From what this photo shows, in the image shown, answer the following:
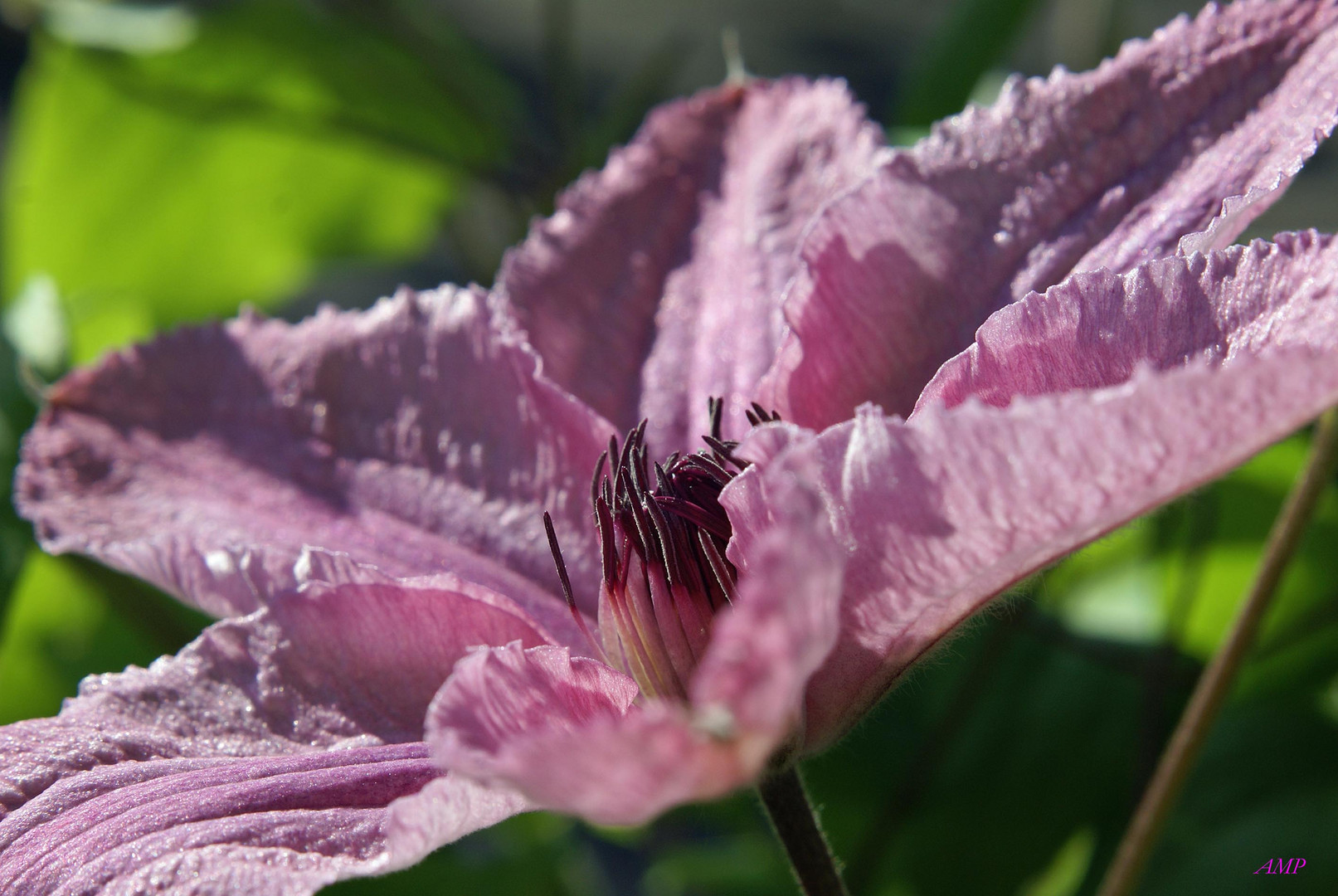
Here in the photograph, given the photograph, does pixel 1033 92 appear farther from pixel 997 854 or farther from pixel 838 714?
pixel 997 854

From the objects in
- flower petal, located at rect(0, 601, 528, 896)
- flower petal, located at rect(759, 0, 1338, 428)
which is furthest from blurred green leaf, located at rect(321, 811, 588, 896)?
flower petal, located at rect(759, 0, 1338, 428)

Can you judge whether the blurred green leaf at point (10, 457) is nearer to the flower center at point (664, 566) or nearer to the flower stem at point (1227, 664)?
the flower center at point (664, 566)

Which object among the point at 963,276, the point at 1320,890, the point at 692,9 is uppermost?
the point at 692,9

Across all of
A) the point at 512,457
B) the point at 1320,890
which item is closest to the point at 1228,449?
the point at 512,457

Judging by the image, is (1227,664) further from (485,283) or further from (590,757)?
(485,283)

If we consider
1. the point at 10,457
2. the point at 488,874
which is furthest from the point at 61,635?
the point at 488,874

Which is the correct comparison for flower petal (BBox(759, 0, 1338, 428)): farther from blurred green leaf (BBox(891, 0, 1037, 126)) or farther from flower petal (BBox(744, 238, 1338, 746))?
blurred green leaf (BBox(891, 0, 1037, 126))
